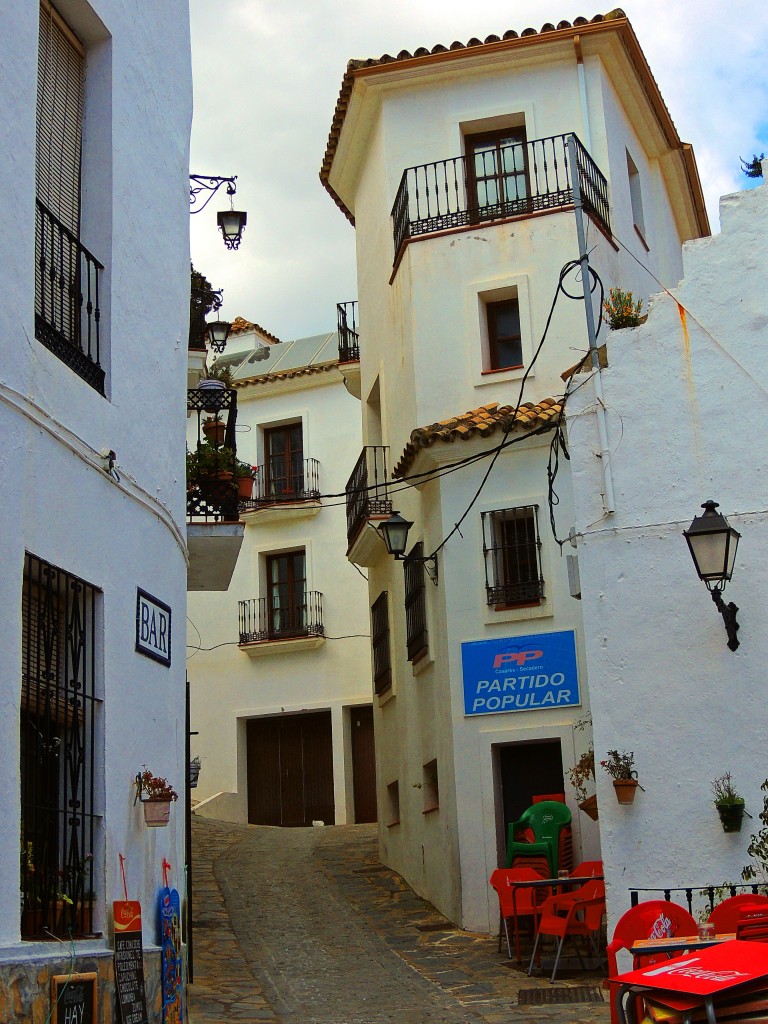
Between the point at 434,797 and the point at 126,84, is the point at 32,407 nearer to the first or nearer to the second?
the point at 126,84

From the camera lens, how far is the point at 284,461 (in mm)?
28734

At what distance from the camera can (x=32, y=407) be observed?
7.29 meters

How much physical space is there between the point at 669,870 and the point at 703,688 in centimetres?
136

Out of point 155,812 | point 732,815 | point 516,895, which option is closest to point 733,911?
point 732,815

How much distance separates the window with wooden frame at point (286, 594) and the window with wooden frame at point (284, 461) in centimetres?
131

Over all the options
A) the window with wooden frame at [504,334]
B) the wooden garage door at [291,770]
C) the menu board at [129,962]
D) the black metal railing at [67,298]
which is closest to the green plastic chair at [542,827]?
the window with wooden frame at [504,334]

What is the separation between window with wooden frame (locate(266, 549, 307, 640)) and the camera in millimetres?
27719

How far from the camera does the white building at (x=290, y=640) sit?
27.0 meters

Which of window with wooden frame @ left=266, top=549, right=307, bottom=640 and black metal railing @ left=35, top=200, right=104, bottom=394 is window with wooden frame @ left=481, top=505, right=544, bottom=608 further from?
window with wooden frame @ left=266, top=549, right=307, bottom=640

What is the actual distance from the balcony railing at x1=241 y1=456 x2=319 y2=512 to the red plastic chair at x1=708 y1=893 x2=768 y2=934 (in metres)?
19.9

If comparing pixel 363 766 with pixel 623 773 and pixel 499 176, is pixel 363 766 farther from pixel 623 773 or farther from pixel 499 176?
pixel 623 773

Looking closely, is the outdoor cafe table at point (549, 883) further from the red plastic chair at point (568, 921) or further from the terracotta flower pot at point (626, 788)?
the terracotta flower pot at point (626, 788)

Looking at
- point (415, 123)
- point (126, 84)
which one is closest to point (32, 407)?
point (126, 84)

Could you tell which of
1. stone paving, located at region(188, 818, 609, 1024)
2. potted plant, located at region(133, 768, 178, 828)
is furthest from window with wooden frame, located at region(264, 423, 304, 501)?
potted plant, located at region(133, 768, 178, 828)
